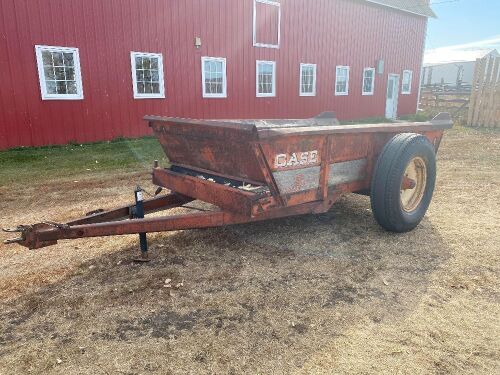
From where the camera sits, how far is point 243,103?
44.7 feet

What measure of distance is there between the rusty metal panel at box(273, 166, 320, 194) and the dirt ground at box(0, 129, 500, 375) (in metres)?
0.68

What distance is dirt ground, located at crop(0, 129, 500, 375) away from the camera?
7.55 feet

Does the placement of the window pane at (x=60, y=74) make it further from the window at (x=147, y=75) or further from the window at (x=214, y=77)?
the window at (x=214, y=77)

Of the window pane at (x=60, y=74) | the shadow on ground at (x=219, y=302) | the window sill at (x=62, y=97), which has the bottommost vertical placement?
the shadow on ground at (x=219, y=302)

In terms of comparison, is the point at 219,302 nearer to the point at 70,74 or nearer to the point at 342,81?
the point at 70,74

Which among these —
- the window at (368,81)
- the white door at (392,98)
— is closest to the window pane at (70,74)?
the window at (368,81)

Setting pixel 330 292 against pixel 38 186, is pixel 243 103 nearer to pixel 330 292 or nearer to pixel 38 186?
pixel 38 186

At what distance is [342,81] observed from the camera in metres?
17.5

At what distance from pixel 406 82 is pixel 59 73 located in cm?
1826

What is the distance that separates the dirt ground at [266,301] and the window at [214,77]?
28.6ft

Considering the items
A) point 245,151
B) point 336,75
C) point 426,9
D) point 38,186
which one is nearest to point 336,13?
point 336,75

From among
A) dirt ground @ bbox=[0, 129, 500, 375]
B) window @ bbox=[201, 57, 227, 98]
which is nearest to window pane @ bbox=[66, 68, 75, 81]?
window @ bbox=[201, 57, 227, 98]

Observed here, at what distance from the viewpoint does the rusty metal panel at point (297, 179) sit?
3330 mm

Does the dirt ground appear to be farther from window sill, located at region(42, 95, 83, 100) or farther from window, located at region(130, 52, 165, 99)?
window, located at region(130, 52, 165, 99)
